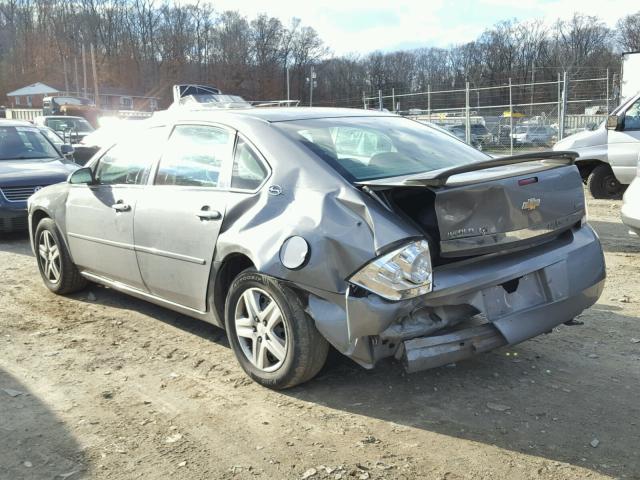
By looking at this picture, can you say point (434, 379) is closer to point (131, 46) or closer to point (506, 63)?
point (506, 63)

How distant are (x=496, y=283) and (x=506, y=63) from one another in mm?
80486

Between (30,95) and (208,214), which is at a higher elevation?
(30,95)

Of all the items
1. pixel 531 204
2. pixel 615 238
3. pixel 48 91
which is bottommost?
pixel 615 238

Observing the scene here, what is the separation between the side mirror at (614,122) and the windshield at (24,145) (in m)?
8.78

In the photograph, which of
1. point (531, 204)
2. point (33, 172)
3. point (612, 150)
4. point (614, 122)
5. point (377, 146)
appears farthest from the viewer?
point (612, 150)

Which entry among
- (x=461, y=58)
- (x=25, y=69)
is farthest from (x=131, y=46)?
(x=461, y=58)

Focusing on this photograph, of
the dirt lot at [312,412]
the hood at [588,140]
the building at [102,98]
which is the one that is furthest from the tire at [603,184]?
the building at [102,98]

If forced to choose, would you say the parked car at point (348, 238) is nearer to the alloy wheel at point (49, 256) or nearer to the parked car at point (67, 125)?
the alloy wheel at point (49, 256)

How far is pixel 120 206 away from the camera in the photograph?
15.1 feet

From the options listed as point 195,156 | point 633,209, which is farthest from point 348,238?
point 633,209

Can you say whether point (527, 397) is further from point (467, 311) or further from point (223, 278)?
point (223, 278)

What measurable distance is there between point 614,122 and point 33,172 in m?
8.83

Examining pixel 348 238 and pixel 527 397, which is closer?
pixel 348 238

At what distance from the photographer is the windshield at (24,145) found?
31.1 ft
